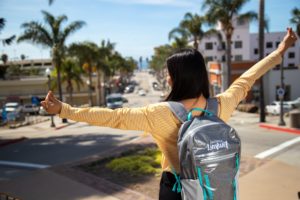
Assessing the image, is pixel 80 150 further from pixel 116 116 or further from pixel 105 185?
pixel 116 116

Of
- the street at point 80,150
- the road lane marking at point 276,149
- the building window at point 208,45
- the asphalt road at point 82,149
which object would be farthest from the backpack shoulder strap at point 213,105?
the building window at point 208,45

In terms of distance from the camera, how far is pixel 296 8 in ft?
133

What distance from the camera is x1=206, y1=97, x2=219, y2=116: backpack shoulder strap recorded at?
8.63 ft

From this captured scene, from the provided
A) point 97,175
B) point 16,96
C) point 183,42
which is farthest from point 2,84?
point 97,175

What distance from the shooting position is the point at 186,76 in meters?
2.61

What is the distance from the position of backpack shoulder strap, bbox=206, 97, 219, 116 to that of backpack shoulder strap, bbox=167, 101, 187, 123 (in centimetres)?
21

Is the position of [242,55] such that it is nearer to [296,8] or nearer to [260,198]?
[296,8]

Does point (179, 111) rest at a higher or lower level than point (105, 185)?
higher

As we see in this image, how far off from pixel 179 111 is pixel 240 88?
31.0 inches

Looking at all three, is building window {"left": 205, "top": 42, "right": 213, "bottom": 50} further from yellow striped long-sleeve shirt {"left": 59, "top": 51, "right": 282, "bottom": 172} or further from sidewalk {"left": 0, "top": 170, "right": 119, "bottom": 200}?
yellow striped long-sleeve shirt {"left": 59, "top": 51, "right": 282, "bottom": 172}

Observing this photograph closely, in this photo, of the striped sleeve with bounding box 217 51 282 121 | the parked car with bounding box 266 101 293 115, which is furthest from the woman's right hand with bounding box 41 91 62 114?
the parked car with bounding box 266 101 293 115

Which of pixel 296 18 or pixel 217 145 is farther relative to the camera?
pixel 296 18

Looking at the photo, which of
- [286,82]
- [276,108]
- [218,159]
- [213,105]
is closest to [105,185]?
[213,105]

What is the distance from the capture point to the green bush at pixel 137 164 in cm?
950
